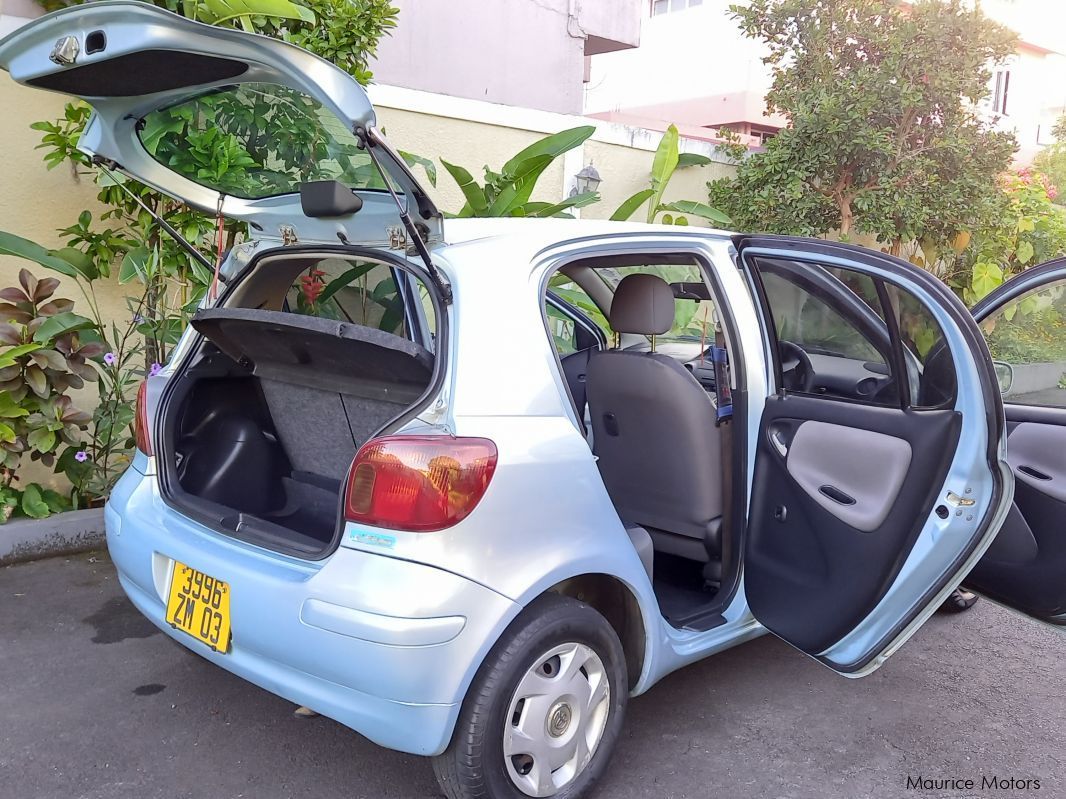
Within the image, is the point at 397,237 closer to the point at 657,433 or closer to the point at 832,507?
the point at 657,433

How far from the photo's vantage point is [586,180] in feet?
24.3

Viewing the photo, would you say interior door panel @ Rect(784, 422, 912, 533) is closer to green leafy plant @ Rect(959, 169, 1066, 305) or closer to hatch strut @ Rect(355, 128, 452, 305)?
hatch strut @ Rect(355, 128, 452, 305)

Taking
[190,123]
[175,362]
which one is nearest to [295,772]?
[175,362]

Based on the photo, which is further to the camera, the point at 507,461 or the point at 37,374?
the point at 37,374

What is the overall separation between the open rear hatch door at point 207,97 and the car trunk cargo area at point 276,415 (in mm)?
330

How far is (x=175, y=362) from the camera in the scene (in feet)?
9.48

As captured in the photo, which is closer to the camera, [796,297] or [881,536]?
[881,536]

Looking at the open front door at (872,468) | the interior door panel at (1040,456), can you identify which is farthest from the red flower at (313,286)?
the interior door panel at (1040,456)

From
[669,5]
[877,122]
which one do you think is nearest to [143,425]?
[877,122]

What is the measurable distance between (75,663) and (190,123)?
90.1 inches

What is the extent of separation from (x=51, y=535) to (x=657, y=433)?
3010 millimetres

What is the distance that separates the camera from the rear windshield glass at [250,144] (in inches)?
116

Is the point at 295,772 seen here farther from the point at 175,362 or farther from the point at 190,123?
the point at 190,123

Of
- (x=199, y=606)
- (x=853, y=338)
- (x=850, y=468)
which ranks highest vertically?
(x=853, y=338)
